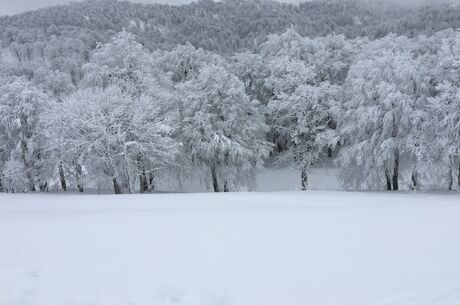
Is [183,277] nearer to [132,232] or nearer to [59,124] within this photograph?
[132,232]

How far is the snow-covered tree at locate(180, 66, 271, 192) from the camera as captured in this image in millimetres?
29750

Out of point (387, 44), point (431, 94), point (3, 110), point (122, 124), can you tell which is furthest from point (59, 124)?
point (387, 44)

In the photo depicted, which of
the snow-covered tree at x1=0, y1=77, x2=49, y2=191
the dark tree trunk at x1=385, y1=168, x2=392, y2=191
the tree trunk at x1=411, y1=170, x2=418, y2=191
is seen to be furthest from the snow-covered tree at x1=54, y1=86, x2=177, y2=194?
the tree trunk at x1=411, y1=170, x2=418, y2=191

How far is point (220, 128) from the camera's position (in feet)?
99.9

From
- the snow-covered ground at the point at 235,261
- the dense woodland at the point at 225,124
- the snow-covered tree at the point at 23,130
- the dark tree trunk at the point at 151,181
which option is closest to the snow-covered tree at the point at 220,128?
the dense woodland at the point at 225,124

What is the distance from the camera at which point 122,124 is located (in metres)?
28.5

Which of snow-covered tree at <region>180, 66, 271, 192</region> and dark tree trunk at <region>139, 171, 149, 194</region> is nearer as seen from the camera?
snow-covered tree at <region>180, 66, 271, 192</region>

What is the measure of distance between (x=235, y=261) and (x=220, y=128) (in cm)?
2222

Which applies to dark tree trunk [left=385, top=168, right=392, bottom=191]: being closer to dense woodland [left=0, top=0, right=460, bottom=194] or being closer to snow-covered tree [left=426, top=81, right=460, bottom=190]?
dense woodland [left=0, top=0, right=460, bottom=194]

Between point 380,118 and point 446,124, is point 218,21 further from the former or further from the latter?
point 446,124

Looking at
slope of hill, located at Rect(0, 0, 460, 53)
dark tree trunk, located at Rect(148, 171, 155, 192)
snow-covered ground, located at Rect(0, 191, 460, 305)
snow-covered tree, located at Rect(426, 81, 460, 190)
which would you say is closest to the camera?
snow-covered ground, located at Rect(0, 191, 460, 305)

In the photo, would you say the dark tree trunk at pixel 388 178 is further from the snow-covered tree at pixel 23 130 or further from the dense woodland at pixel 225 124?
the snow-covered tree at pixel 23 130

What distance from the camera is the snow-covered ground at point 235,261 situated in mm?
6969

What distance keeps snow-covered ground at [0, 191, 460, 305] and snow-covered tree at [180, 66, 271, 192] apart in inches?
656
